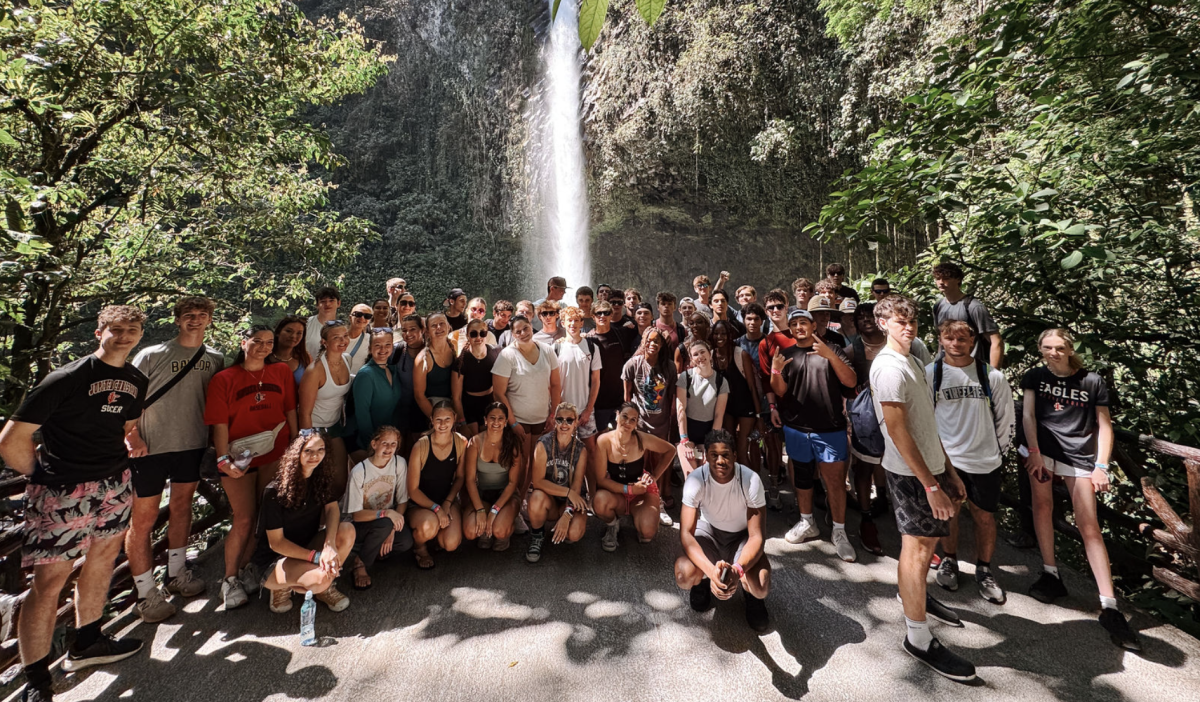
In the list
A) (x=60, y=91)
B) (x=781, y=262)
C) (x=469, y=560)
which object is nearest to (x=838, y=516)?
(x=469, y=560)

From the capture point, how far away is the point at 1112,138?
13.0 ft

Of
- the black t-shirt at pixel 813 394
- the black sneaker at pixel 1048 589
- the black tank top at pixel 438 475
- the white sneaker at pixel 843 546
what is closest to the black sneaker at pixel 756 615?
the white sneaker at pixel 843 546

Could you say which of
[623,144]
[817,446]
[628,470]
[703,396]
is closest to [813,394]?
[817,446]

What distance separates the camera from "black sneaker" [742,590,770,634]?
119 inches

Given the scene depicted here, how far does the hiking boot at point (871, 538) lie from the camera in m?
3.91

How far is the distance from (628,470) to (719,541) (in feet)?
3.29

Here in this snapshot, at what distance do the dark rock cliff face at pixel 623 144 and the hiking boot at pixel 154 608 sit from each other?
41.8ft

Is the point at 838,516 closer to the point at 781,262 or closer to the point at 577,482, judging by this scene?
the point at 577,482

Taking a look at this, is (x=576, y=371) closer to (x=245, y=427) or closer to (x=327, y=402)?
(x=327, y=402)

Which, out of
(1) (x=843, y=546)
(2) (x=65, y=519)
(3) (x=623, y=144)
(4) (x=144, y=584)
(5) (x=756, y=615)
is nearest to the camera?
(2) (x=65, y=519)

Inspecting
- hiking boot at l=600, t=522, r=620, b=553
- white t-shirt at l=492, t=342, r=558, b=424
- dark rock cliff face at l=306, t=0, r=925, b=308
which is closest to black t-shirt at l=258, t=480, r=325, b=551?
white t-shirt at l=492, t=342, r=558, b=424

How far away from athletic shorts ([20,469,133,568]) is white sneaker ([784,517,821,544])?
15.2 feet

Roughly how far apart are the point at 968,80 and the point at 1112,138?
1.38m

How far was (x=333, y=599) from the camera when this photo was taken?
3244 mm
